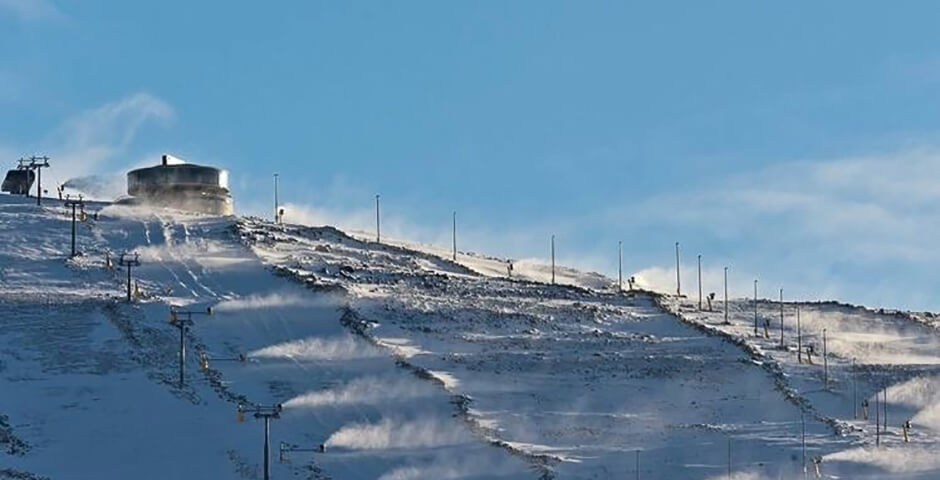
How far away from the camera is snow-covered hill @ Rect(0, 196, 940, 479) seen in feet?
244

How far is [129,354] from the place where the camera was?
8419 cm

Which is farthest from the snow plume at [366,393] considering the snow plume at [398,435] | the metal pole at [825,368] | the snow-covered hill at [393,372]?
the metal pole at [825,368]

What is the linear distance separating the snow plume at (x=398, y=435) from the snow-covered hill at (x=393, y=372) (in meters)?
0.13

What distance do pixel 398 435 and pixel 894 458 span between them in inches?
787

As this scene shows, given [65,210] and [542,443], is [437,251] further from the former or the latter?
[542,443]

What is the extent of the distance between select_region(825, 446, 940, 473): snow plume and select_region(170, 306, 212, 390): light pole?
26370 mm

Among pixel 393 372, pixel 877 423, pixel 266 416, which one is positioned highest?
pixel 393 372

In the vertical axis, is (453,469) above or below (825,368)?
below

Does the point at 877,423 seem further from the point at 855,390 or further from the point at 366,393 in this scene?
the point at 366,393

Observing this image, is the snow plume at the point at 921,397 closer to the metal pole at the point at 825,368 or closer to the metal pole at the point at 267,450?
the metal pole at the point at 825,368

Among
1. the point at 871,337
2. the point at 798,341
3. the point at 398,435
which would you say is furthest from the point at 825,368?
the point at 398,435

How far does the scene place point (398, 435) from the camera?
7669cm

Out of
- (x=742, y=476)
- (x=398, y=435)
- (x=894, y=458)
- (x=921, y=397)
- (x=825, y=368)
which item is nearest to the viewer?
(x=742, y=476)

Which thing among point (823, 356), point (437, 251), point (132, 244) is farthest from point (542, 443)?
point (437, 251)
